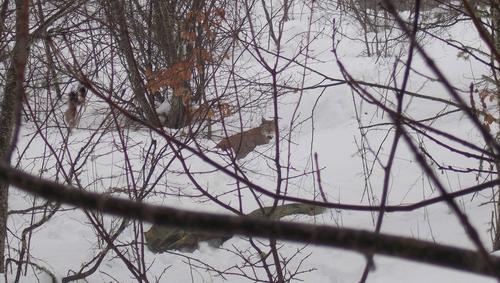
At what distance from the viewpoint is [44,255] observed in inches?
238

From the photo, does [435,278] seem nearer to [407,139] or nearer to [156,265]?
[156,265]

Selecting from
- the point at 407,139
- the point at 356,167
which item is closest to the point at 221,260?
the point at 356,167

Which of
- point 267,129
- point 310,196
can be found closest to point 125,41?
point 310,196

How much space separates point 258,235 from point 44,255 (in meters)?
5.95

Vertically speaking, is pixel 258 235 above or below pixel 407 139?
below

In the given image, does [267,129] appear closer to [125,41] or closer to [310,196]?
[310,196]

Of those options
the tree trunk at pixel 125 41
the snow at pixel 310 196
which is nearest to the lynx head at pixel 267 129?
the snow at pixel 310 196

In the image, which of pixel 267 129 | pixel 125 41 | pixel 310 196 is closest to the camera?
pixel 125 41

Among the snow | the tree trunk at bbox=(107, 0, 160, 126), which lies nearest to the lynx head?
the snow

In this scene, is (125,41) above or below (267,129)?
below

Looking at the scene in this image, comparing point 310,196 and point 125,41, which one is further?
point 310,196

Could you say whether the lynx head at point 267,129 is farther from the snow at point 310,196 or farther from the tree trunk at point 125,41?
the tree trunk at point 125,41

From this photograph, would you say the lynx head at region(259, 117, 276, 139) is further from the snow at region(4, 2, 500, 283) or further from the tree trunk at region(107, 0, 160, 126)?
the tree trunk at region(107, 0, 160, 126)

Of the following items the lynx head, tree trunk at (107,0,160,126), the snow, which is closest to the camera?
tree trunk at (107,0,160,126)
